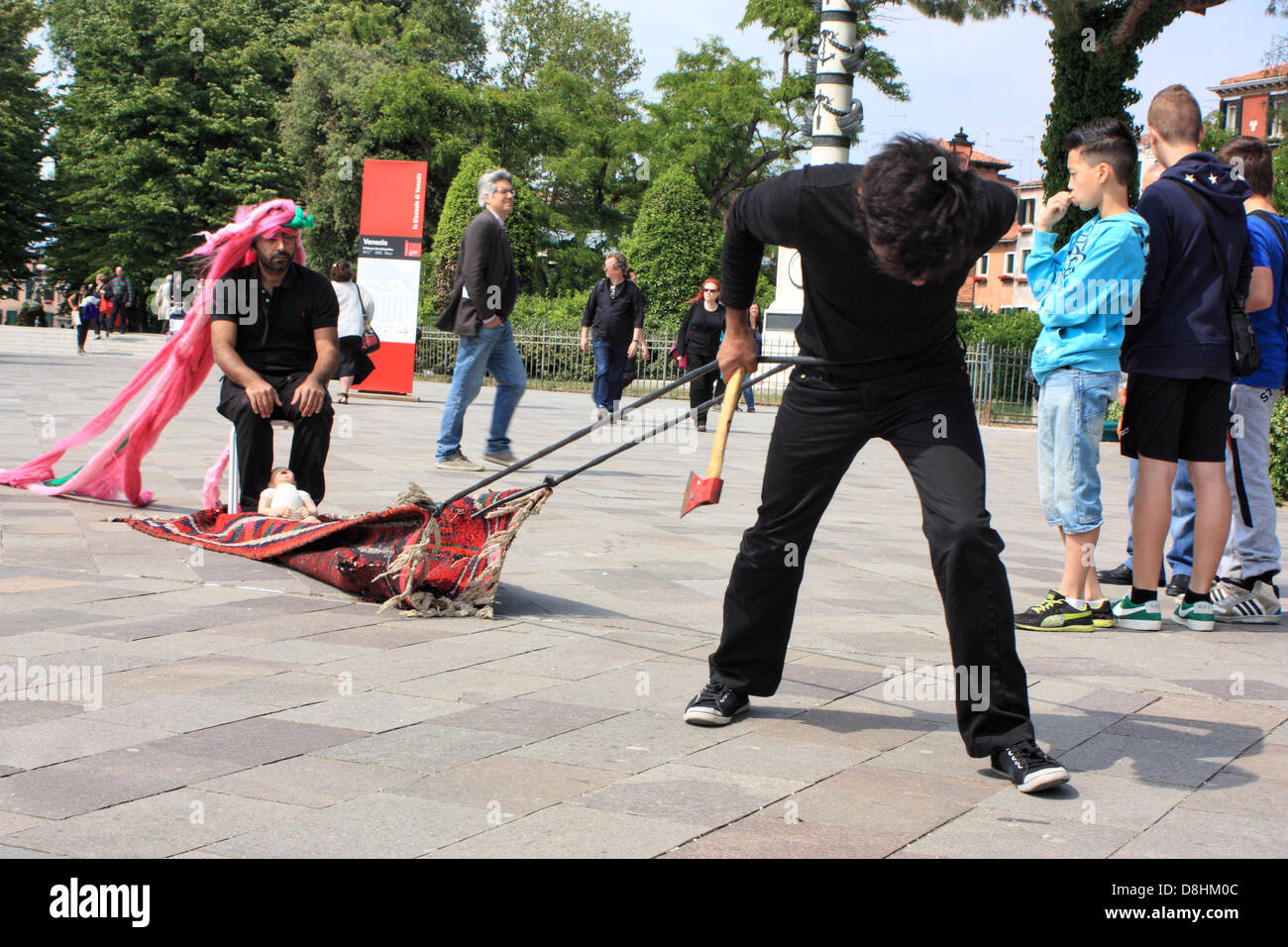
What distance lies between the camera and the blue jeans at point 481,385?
9633 millimetres

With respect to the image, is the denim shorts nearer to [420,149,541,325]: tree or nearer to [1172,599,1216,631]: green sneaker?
[1172,599,1216,631]: green sneaker

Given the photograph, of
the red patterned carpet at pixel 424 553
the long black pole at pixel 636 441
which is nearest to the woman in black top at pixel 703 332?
the red patterned carpet at pixel 424 553

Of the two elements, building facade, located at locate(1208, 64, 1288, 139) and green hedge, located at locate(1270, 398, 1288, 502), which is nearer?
green hedge, located at locate(1270, 398, 1288, 502)

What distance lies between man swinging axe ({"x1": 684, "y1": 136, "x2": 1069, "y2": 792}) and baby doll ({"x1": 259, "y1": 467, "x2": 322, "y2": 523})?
9.69 feet

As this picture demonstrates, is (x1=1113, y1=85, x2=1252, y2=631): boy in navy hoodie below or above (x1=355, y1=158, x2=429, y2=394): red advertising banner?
below

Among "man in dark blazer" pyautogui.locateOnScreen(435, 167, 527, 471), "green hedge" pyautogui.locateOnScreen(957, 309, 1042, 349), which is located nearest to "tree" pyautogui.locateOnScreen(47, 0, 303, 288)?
"green hedge" pyautogui.locateOnScreen(957, 309, 1042, 349)

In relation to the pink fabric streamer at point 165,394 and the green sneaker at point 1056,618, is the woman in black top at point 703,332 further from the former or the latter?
the green sneaker at point 1056,618

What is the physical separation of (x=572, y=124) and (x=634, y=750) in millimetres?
43686

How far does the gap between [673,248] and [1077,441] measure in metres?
27.7

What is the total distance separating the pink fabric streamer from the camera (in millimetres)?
6496

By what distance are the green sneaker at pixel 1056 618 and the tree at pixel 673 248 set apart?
26891mm

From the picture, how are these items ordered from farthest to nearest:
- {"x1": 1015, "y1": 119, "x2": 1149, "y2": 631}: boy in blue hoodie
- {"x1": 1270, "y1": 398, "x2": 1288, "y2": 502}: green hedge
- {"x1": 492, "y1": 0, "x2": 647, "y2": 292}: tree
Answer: {"x1": 492, "y1": 0, "x2": 647, "y2": 292}: tree
{"x1": 1270, "y1": 398, "x2": 1288, "y2": 502}: green hedge
{"x1": 1015, "y1": 119, "x2": 1149, "y2": 631}: boy in blue hoodie

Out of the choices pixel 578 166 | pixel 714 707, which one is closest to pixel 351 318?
pixel 714 707
